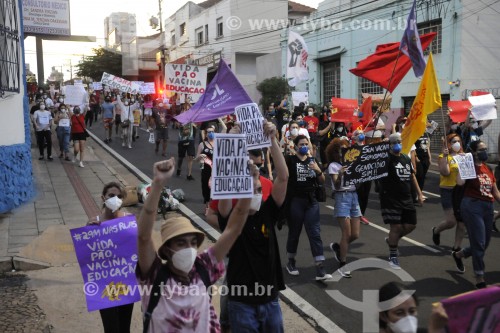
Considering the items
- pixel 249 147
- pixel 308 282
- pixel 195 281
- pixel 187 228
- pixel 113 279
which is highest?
pixel 249 147

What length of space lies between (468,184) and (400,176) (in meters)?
0.85

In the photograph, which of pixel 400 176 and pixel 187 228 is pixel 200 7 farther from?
pixel 187 228

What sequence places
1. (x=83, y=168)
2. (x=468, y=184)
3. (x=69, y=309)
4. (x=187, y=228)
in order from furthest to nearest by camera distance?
(x=83, y=168) < (x=468, y=184) < (x=69, y=309) < (x=187, y=228)

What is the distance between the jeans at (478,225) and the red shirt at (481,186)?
0.20 feet

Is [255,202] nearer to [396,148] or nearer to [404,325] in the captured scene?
[404,325]

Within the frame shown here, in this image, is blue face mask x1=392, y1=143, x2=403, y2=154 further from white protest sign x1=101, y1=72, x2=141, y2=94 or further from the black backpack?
white protest sign x1=101, y1=72, x2=141, y2=94

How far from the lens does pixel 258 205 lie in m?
3.72

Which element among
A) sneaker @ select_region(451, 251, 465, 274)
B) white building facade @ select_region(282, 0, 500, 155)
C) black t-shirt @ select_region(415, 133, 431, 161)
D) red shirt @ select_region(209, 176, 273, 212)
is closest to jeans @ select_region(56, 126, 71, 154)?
black t-shirt @ select_region(415, 133, 431, 161)

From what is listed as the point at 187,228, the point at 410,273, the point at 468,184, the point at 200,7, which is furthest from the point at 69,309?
the point at 200,7

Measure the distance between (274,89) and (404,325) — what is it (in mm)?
25811

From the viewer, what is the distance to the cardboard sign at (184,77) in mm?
12242

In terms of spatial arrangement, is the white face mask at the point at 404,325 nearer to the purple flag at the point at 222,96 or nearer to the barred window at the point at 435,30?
the purple flag at the point at 222,96

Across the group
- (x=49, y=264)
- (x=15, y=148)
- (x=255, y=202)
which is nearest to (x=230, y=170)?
(x=255, y=202)

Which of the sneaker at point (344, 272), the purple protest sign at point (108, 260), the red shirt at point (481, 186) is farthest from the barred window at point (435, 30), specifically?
the purple protest sign at point (108, 260)
